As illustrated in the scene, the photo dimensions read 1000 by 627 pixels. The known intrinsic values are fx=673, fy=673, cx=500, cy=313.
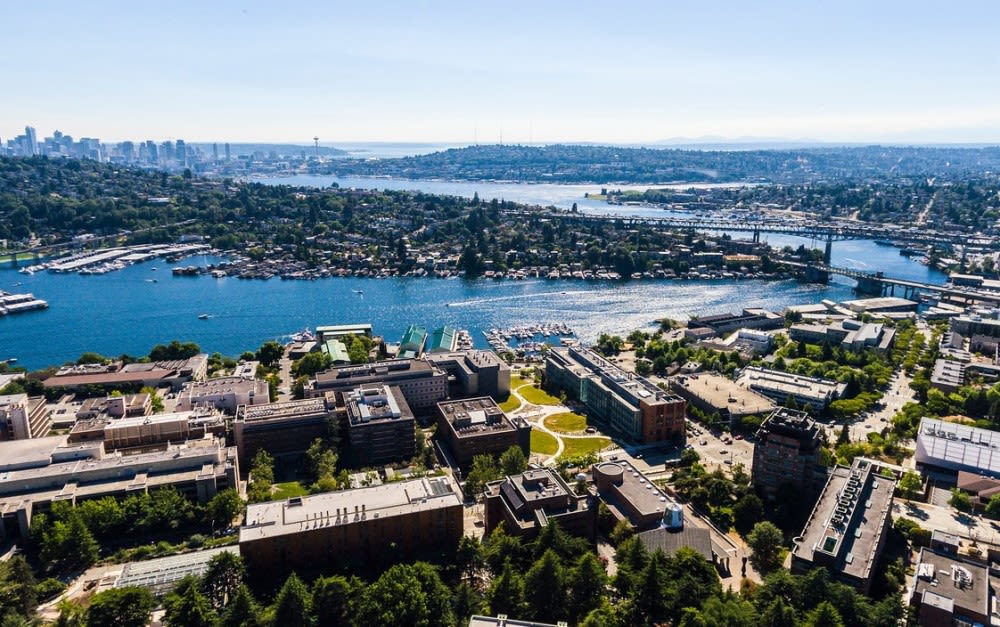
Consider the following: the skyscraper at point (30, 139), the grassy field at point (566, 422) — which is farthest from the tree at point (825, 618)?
the skyscraper at point (30, 139)

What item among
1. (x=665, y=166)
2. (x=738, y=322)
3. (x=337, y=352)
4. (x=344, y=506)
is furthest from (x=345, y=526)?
(x=665, y=166)

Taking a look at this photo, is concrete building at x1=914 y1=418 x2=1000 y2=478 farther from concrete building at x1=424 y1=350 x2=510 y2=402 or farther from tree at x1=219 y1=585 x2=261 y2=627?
tree at x1=219 y1=585 x2=261 y2=627

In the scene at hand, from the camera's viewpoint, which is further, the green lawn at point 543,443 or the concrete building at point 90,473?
the green lawn at point 543,443

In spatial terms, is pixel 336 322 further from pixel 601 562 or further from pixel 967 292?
pixel 967 292

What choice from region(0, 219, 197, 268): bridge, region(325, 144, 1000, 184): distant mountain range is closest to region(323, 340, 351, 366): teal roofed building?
region(0, 219, 197, 268): bridge

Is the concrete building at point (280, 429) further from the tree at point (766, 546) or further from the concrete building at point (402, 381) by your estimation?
the tree at point (766, 546)

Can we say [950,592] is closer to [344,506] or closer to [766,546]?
[766,546]
